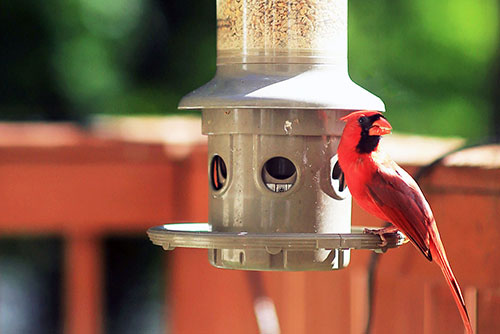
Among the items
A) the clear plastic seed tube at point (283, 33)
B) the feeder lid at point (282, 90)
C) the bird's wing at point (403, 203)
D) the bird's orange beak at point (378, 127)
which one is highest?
the clear plastic seed tube at point (283, 33)

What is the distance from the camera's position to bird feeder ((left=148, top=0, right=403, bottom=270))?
2551 mm

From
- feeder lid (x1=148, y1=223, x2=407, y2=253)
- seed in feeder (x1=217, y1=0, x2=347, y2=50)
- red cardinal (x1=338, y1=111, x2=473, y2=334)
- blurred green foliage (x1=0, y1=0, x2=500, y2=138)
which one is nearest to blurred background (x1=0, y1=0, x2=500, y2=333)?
blurred green foliage (x1=0, y1=0, x2=500, y2=138)

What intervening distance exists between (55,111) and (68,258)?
13.5 feet

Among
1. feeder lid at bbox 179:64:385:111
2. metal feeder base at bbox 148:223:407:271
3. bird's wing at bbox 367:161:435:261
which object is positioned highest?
feeder lid at bbox 179:64:385:111

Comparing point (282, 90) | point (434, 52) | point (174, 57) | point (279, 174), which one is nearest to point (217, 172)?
point (279, 174)

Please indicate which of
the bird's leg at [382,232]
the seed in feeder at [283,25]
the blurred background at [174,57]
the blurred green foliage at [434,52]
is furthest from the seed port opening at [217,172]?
the blurred green foliage at [434,52]

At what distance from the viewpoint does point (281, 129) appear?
2.61 m

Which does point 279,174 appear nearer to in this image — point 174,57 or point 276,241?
point 276,241

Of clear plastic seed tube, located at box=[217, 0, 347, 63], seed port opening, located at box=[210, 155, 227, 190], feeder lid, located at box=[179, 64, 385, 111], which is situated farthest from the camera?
seed port opening, located at box=[210, 155, 227, 190]

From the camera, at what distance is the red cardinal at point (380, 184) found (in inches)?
93.4

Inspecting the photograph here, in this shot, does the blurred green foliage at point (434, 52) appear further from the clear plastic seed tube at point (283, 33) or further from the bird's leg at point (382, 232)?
the bird's leg at point (382, 232)

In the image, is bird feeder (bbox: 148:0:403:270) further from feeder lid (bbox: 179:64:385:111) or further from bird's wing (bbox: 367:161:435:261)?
bird's wing (bbox: 367:161:435:261)

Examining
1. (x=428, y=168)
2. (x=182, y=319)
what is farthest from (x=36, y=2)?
(x=428, y=168)

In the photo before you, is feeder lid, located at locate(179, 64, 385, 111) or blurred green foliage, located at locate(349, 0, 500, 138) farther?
blurred green foliage, located at locate(349, 0, 500, 138)
